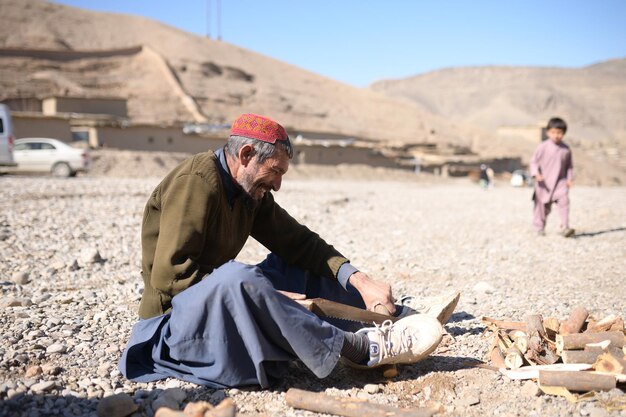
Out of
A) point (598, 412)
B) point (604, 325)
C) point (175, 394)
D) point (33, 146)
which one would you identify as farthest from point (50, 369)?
point (33, 146)

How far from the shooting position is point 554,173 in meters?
8.04

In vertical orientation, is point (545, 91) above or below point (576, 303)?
above

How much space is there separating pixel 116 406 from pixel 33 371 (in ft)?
1.98

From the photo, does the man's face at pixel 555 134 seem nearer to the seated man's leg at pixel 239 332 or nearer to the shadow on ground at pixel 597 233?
the shadow on ground at pixel 597 233

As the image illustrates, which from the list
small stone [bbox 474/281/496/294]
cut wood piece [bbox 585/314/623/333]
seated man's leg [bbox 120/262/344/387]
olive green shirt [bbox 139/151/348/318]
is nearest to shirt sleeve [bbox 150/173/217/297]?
olive green shirt [bbox 139/151/348/318]

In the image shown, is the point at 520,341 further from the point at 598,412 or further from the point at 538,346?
the point at 598,412

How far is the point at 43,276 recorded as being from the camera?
495 cm

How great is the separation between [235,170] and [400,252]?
14.4 feet

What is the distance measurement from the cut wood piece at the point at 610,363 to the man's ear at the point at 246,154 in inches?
72.9

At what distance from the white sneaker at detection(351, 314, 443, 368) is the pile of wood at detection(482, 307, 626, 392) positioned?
420mm

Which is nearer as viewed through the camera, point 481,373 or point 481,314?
point 481,373

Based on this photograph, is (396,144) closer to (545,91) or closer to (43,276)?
(43,276)

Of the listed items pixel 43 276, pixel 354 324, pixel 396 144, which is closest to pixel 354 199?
pixel 43 276

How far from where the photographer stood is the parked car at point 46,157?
55.2ft
